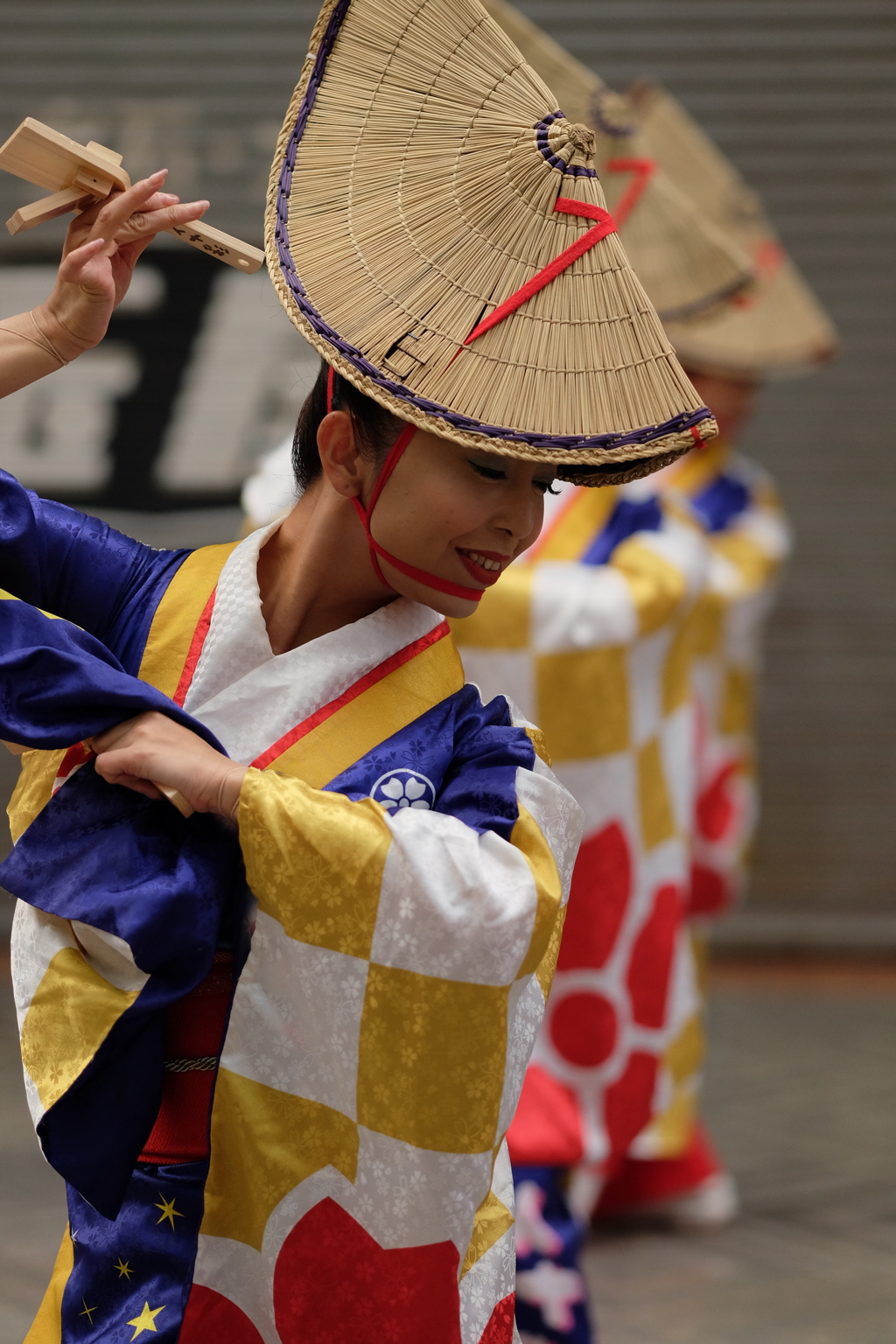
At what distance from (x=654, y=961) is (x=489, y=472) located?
214cm

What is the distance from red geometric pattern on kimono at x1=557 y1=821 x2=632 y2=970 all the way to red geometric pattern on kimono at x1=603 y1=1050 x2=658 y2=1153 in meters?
0.29

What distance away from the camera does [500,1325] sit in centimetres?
174

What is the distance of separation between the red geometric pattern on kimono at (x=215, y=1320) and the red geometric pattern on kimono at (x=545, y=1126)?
1531mm

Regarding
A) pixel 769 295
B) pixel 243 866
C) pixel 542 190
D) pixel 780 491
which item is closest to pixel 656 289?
pixel 769 295

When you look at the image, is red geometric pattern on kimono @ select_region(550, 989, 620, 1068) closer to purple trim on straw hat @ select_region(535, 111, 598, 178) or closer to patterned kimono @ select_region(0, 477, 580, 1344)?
patterned kimono @ select_region(0, 477, 580, 1344)

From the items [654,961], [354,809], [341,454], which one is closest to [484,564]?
[341,454]

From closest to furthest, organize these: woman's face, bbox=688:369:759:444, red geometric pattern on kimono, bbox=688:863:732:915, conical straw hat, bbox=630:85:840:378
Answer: conical straw hat, bbox=630:85:840:378
red geometric pattern on kimono, bbox=688:863:732:915
woman's face, bbox=688:369:759:444

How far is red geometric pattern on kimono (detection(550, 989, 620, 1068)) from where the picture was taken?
348 centimetres

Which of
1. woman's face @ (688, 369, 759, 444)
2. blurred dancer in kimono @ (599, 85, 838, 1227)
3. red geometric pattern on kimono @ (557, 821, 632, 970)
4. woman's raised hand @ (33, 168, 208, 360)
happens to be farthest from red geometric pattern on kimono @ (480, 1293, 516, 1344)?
woman's face @ (688, 369, 759, 444)

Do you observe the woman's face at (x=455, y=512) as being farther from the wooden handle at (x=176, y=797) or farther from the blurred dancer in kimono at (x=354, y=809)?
the wooden handle at (x=176, y=797)

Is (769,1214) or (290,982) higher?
(290,982)

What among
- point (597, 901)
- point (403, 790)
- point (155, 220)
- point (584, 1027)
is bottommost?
point (584, 1027)

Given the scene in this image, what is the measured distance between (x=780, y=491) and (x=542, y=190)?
5116 millimetres

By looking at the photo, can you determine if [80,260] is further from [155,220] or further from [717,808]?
[717,808]
